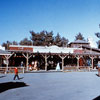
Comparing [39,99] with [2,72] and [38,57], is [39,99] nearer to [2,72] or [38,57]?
[2,72]

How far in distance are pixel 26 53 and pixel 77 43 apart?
21.7m

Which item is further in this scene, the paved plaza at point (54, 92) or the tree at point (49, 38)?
the tree at point (49, 38)

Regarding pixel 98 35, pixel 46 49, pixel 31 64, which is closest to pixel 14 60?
pixel 31 64

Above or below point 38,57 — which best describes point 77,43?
above

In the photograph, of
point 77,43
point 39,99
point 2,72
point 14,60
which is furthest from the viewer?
point 77,43

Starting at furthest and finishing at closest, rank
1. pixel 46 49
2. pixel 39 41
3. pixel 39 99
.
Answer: pixel 39 41, pixel 46 49, pixel 39 99

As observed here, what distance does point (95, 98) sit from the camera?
799 cm

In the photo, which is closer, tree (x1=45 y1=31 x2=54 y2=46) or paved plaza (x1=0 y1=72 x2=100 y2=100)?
paved plaza (x1=0 y1=72 x2=100 y2=100)

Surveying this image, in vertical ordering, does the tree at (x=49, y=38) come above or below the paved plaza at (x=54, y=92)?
above

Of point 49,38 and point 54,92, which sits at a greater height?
point 49,38

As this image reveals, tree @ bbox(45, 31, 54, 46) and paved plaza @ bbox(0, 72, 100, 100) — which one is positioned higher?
tree @ bbox(45, 31, 54, 46)

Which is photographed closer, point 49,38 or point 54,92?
point 54,92

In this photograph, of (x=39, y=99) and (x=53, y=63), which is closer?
(x=39, y=99)

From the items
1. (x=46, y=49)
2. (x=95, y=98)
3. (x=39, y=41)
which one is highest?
(x=39, y=41)
